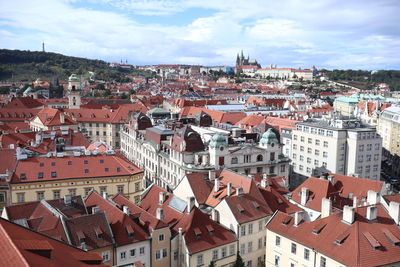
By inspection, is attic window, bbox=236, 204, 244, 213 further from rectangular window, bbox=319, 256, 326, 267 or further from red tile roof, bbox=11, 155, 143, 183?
red tile roof, bbox=11, 155, 143, 183

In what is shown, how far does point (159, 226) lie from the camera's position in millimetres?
40312

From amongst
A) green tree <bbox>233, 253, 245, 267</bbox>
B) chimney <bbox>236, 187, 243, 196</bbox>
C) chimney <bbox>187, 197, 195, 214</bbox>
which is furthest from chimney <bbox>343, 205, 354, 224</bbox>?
chimney <bbox>187, 197, 195, 214</bbox>

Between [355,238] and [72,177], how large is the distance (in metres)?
36.9

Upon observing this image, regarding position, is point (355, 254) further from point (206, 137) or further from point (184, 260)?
point (206, 137)

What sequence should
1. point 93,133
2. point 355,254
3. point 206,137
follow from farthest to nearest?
1. point 93,133
2. point 206,137
3. point 355,254

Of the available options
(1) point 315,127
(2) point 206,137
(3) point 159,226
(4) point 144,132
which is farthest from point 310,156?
(3) point 159,226

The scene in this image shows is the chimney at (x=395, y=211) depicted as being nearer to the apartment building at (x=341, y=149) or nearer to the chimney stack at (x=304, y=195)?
the chimney stack at (x=304, y=195)

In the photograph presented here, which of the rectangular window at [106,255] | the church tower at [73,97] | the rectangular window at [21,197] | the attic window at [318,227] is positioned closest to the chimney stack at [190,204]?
the rectangular window at [106,255]

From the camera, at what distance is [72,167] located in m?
55.5

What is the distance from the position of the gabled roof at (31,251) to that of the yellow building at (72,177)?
3394cm

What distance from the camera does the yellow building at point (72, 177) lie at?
172ft

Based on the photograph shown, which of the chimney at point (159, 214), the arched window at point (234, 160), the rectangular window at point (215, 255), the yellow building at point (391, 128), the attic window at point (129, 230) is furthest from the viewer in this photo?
the yellow building at point (391, 128)

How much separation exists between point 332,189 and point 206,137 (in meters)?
29.7

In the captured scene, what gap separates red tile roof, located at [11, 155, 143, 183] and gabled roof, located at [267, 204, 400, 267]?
84.8 ft
